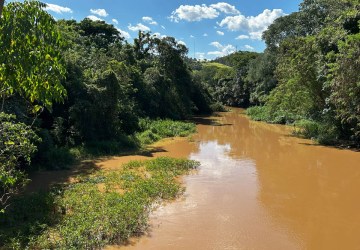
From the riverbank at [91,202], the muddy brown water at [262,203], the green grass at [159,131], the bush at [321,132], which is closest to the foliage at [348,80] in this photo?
the muddy brown water at [262,203]

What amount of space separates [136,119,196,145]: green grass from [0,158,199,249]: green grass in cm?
779

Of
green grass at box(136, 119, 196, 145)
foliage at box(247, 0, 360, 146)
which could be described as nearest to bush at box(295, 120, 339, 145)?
foliage at box(247, 0, 360, 146)

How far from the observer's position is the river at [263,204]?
7492mm

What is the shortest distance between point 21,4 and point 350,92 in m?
16.0

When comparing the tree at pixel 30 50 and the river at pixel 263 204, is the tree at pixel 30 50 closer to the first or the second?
the tree at pixel 30 50

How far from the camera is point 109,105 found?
1719 centimetres

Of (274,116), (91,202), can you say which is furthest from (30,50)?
(274,116)

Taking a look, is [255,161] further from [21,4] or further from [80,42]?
[80,42]

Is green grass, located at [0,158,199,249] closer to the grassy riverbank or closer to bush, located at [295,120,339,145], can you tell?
the grassy riverbank

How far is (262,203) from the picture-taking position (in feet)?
32.5

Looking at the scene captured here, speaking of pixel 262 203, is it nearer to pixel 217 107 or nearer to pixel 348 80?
pixel 348 80

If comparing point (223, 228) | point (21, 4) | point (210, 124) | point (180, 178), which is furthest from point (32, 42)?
point (210, 124)

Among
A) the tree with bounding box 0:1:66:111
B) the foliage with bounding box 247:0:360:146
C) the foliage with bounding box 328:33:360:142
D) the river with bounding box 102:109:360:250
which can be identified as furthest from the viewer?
the foliage with bounding box 247:0:360:146

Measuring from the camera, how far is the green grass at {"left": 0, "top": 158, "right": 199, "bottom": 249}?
6.73 m
